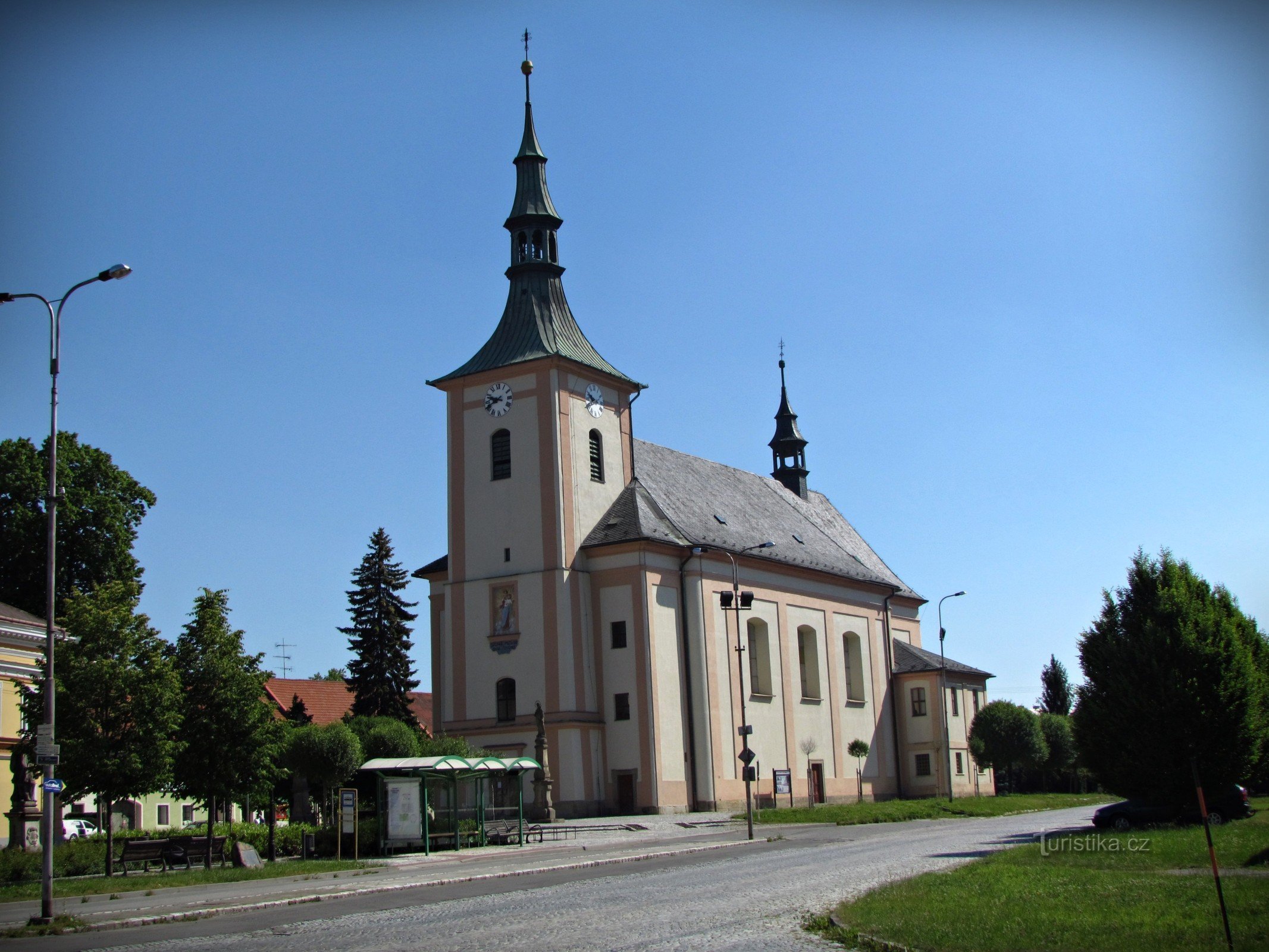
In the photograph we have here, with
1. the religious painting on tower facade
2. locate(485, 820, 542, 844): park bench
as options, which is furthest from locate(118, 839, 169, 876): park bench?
the religious painting on tower facade

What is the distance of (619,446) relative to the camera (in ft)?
161

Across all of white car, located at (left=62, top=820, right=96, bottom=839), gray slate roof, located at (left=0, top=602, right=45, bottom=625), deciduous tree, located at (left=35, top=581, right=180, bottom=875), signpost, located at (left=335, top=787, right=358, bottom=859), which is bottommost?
white car, located at (left=62, top=820, right=96, bottom=839)

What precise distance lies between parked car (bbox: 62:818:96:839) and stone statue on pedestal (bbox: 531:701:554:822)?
60.0ft

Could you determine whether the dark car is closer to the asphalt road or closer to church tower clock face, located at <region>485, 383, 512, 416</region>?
the asphalt road

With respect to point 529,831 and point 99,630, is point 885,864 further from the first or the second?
point 99,630

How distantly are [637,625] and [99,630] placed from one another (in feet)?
68.4

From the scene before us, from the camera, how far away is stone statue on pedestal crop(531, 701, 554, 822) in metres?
37.7

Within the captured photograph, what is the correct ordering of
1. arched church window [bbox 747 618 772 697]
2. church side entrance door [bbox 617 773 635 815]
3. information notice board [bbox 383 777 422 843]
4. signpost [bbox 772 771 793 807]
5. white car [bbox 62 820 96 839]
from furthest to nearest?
arched church window [bbox 747 618 772 697], white car [bbox 62 820 96 839], church side entrance door [bbox 617 773 635 815], signpost [bbox 772 771 793 807], information notice board [bbox 383 777 422 843]

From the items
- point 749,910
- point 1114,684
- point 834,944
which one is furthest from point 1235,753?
point 834,944

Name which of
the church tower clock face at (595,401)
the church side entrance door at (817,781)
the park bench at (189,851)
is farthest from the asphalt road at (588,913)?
the church side entrance door at (817,781)

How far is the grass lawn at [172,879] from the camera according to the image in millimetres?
21719

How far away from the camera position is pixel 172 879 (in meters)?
23.7

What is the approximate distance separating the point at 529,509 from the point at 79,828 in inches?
825

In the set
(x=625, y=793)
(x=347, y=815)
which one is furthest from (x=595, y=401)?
(x=347, y=815)
